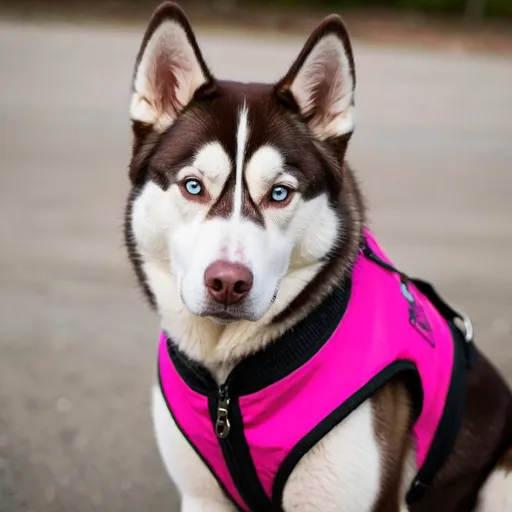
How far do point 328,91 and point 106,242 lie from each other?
366 centimetres

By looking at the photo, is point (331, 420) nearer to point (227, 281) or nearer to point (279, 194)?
point (227, 281)

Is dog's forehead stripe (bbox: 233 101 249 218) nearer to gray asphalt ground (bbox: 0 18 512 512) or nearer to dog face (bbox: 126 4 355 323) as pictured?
dog face (bbox: 126 4 355 323)

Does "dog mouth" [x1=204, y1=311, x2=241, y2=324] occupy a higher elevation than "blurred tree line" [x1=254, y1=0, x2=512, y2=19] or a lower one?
higher

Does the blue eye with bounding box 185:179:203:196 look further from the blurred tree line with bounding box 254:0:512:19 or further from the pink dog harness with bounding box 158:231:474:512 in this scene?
the blurred tree line with bounding box 254:0:512:19

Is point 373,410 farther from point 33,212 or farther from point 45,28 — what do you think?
point 45,28

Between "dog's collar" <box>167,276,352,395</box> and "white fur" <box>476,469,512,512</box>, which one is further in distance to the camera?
"white fur" <box>476,469,512,512</box>

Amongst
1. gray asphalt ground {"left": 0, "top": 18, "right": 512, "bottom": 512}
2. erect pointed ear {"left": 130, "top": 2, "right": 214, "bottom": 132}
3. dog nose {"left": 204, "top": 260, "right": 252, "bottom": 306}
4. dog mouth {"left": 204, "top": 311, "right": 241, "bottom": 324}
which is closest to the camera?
dog nose {"left": 204, "top": 260, "right": 252, "bottom": 306}

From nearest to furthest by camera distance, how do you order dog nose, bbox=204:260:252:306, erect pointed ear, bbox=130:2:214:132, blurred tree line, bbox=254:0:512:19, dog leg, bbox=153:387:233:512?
1. dog nose, bbox=204:260:252:306
2. erect pointed ear, bbox=130:2:214:132
3. dog leg, bbox=153:387:233:512
4. blurred tree line, bbox=254:0:512:19

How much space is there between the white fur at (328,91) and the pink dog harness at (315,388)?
41cm

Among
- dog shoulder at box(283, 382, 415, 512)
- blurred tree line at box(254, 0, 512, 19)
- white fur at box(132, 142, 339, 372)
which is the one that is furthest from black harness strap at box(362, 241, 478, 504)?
blurred tree line at box(254, 0, 512, 19)

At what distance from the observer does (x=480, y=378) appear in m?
2.70

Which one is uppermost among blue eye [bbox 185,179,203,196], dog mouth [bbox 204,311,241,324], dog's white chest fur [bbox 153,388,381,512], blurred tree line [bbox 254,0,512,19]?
blue eye [bbox 185,179,203,196]

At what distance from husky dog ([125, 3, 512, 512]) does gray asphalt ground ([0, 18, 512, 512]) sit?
102 centimetres

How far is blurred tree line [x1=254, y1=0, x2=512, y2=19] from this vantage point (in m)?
24.6
